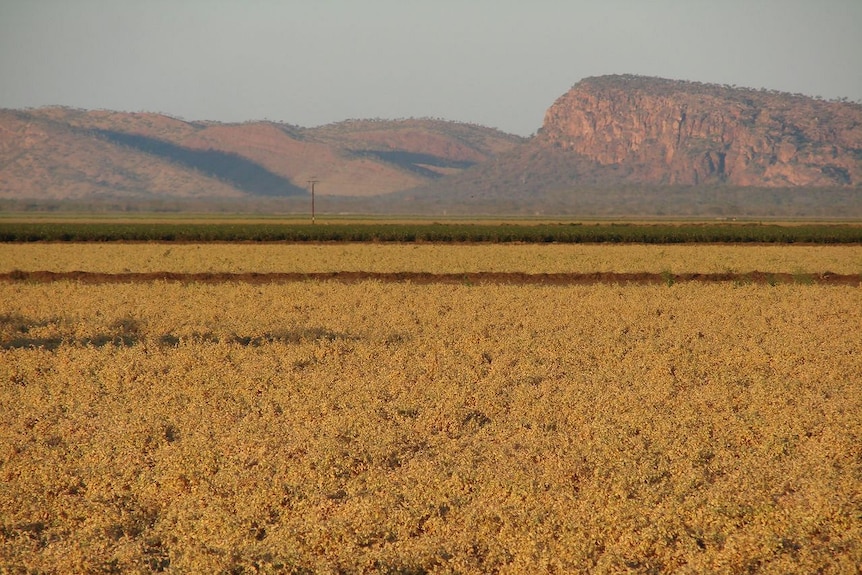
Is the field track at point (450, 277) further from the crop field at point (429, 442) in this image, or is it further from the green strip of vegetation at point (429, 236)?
the green strip of vegetation at point (429, 236)

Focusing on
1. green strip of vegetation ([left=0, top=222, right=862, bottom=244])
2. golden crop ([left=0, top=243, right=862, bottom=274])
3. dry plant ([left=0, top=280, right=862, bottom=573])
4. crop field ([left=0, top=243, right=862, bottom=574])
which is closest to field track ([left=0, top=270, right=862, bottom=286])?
golden crop ([left=0, top=243, right=862, bottom=274])

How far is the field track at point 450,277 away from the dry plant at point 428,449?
1176 centimetres

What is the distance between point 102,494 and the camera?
28.1 ft

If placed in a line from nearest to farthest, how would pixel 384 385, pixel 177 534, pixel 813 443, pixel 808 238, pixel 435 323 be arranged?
pixel 177 534 → pixel 813 443 → pixel 384 385 → pixel 435 323 → pixel 808 238

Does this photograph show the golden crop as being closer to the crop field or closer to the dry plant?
the crop field

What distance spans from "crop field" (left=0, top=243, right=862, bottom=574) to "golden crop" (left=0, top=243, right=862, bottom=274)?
13542 mm

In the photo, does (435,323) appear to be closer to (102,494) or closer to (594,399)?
(594,399)

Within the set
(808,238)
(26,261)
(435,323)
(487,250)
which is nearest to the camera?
(435,323)

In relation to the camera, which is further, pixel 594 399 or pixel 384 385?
pixel 384 385

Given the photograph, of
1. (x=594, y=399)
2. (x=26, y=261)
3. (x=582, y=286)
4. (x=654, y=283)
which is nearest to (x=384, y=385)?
(x=594, y=399)

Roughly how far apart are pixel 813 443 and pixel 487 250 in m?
34.0

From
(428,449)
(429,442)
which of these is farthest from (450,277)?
(428,449)

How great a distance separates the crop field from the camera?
7434 mm

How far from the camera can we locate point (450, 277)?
3123cm
